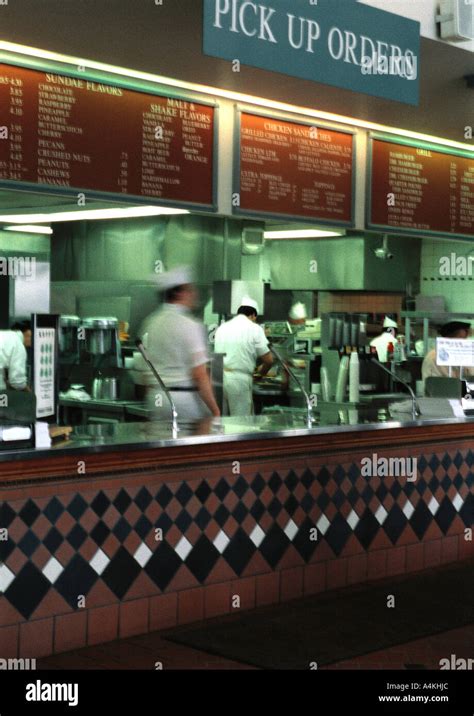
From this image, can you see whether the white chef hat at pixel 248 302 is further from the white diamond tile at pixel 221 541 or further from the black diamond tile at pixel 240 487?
the white diamond tile at pixel 221 541

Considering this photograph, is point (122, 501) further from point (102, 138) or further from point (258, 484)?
point (102, 138)

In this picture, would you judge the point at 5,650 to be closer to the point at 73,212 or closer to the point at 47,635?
the point at 47,635

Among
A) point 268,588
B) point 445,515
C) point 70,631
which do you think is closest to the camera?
point 70,631

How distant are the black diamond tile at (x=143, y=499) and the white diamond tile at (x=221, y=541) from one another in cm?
41

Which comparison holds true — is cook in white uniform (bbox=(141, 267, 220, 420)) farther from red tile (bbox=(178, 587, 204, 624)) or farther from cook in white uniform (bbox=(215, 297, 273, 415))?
cook in white uniform (bbox=(215, 297, 273, 415))

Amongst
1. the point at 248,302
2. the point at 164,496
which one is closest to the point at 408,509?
the point at 164,496

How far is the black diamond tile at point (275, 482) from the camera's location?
4914mm

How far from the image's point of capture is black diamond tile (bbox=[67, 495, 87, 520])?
4137 mm

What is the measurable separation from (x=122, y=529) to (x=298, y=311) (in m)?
6.91

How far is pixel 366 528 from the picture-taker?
5355mm

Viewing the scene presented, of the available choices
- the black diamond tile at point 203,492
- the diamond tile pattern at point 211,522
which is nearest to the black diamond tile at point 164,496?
the diamond tile pattern at point 211,522

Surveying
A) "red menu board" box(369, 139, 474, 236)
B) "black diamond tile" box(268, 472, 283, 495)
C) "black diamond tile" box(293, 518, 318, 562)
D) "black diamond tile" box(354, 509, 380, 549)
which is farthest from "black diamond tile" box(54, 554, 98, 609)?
"red menu board" box(369, 139, 474, 236)

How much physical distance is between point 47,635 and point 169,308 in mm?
2051

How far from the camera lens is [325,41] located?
→ 4.88 metres
